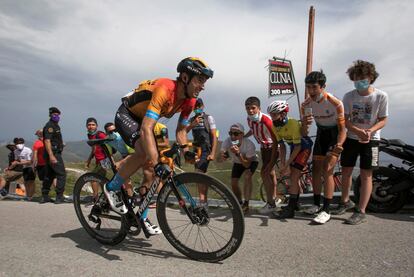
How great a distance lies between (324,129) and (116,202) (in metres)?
3.36

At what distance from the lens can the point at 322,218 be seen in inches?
165

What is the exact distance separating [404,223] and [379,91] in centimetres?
194

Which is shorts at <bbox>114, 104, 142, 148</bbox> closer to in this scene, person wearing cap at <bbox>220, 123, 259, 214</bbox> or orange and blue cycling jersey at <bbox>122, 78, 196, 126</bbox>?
orange and blue cycling jersey at <bbox>122, 78, 196, 126</bbox>

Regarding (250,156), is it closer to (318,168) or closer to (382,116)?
(318,168)

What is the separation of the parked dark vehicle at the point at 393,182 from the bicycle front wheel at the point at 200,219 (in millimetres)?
2981

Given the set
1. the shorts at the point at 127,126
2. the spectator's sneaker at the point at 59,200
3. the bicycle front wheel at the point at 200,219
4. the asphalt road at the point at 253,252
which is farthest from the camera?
the spectator's sneaker at the point at 59,200

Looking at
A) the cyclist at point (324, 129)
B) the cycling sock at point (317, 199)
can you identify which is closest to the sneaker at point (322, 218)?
the cyclist at point (324, 129)

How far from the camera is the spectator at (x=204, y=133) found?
5620 millimetres

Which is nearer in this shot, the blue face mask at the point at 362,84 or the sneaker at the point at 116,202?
the sneaker at the point at 116,202

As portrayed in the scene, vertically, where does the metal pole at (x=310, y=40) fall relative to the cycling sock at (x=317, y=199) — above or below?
above

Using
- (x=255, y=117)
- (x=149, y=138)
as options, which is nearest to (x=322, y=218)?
(x=255, y=117)

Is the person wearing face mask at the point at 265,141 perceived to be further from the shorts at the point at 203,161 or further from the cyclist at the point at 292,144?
the shorts at the point at 203,161

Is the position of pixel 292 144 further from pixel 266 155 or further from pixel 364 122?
pixel 364 122

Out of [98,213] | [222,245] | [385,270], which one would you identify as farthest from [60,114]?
[385,270]
